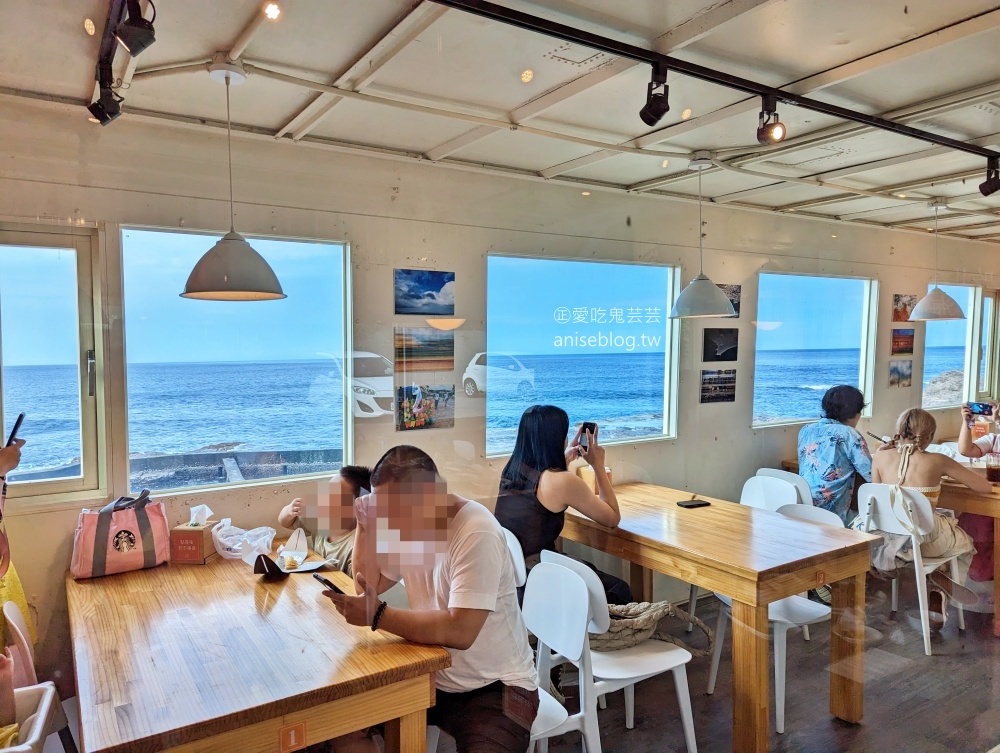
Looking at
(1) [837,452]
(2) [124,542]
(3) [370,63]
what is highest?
(3) [370,63]

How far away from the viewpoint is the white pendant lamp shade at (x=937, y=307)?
2.60m

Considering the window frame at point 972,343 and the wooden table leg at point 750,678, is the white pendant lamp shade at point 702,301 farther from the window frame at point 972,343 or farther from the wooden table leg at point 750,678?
the wooden table leg at point 750,678

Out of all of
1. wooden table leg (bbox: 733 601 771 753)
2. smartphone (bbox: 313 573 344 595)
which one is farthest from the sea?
wooden table leg (bbox: 733 601 771 753)

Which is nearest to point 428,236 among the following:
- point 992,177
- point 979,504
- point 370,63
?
point 370,63

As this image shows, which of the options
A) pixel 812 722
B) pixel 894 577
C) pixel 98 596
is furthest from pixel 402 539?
pixel 894 577

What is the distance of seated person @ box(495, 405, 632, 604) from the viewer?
2.38 metres

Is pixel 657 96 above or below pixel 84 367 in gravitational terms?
above

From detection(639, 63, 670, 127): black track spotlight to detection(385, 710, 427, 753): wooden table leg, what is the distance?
5.30 ft

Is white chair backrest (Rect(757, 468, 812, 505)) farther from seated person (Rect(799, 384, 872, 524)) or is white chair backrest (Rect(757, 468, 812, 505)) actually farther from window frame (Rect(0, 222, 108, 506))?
window frame (Rect(0, 222, 108, 506))

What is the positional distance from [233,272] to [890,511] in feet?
8.56

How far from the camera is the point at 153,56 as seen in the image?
173cm

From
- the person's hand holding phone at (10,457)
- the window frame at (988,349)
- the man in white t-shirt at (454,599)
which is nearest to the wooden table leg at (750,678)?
the man in white t-shirt at (454,599)

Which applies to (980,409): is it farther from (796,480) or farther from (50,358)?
(50,358)

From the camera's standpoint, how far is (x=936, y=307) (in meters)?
2.63
